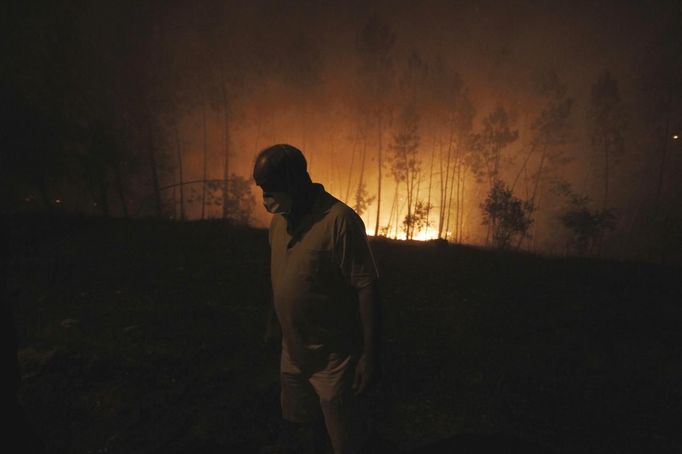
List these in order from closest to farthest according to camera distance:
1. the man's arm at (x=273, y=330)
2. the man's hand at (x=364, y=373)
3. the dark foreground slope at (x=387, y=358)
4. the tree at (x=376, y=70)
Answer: the man's hand at (x=364, y=373) < the man's arm at (x=273, y=330) < the dark foreground slope at (x=387, y=358) < the tree at (x=376, y=70)

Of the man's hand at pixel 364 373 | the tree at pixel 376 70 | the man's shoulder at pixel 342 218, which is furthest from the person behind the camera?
the tree at pixel 376 70

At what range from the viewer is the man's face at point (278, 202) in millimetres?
1877

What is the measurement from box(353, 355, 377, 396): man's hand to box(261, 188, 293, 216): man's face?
84 centimetres

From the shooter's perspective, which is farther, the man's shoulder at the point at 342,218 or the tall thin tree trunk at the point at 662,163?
the tall thin tree trunk at the point at 662,163

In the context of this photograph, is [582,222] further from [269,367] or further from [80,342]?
[80,342]

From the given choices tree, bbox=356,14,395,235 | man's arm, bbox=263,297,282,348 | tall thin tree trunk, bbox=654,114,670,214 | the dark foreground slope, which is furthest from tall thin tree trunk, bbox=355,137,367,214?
man's arm, bbox=263,297,282,348

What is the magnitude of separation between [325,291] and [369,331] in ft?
0.96

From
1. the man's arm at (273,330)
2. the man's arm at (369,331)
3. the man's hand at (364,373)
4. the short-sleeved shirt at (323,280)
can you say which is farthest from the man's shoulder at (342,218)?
the man's arm at (273,330)

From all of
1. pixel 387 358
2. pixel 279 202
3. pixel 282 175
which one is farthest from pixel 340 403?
pixel 387 358

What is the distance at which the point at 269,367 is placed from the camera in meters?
4.26

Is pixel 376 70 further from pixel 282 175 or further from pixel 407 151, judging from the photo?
pixel 282 175

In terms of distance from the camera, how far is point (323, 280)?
1.80m

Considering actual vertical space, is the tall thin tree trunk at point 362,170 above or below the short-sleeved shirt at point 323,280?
above

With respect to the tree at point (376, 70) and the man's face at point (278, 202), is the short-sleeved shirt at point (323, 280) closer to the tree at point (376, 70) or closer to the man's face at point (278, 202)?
the man's face at point (278, 202)
